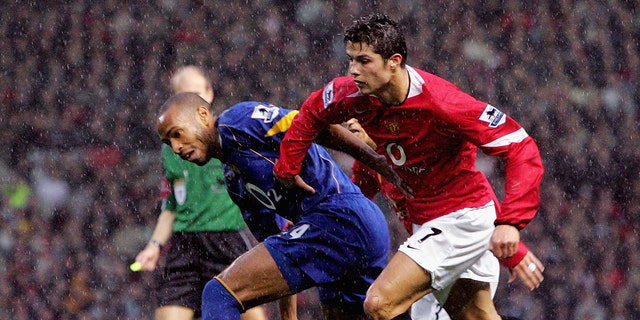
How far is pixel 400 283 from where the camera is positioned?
12.9 ft

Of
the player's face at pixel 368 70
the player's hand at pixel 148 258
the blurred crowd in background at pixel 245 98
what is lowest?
the blurred crowd in background at pixel 245 98

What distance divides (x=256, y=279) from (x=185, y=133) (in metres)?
0.67

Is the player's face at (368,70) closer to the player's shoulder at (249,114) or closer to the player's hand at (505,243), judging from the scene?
the player's shoulder at (249,114)

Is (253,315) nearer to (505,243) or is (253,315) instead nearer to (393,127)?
(393,127)

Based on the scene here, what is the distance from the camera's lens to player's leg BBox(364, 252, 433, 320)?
3.88 metres

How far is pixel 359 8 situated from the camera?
376 inches

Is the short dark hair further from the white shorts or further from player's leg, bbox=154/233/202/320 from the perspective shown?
player's leg, bbox=154/233/202/320

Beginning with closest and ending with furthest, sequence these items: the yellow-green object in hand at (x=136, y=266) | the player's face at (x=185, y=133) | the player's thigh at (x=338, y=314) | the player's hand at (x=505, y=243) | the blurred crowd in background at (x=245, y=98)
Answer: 1. the player's hand at (x=505, y=243)
2. the player's face at (x=185, y=133)
3. the player's thigh at (x=338, y=314)
4. the yellow-green object in hand at (x=136, y=266)
5. the blurred crowd in background at (x=245, y=98)

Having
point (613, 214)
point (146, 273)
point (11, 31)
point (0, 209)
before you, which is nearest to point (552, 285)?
point (613, 214)

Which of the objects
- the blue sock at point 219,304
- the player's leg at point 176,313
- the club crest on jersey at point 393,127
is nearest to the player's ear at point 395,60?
the club crest on jersey at point 393,127

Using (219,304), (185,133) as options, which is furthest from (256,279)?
(185,133)

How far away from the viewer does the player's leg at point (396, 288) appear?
153 inches

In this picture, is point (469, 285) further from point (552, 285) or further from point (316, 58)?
point (316, 58)

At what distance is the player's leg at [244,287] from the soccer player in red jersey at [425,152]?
34cm
